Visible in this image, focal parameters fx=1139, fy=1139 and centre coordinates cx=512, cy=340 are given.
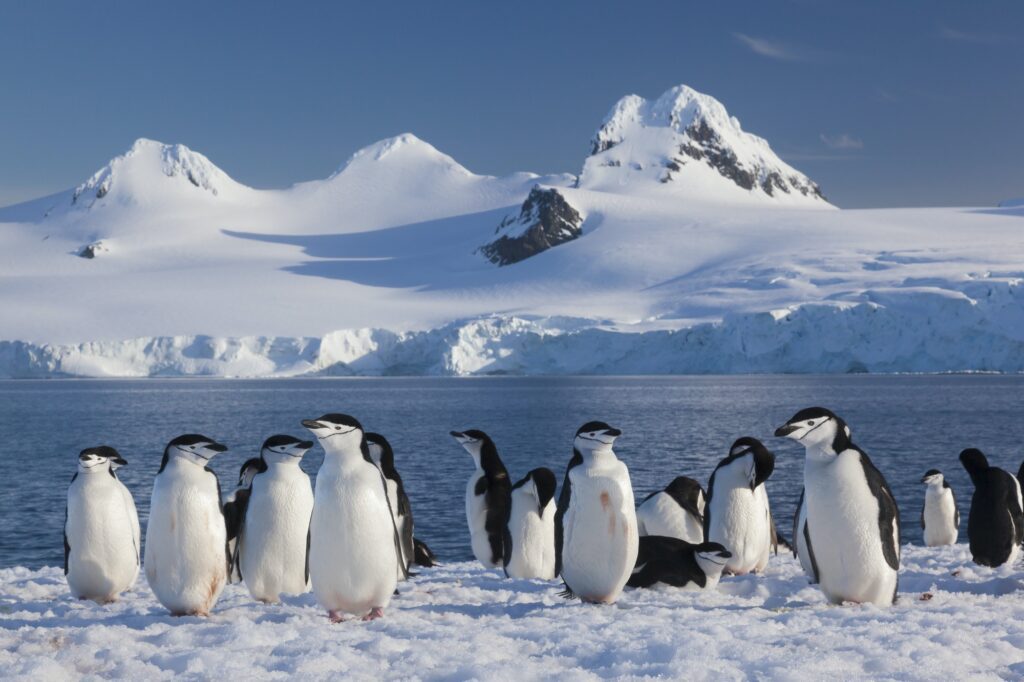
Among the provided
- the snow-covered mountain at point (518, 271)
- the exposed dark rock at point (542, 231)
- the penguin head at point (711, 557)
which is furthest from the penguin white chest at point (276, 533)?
the exposed dark rock at point (542, 231)

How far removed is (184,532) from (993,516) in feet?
21.6

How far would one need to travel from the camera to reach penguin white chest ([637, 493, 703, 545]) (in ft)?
29.2

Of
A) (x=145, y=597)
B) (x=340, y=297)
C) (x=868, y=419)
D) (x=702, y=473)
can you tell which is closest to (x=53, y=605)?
(x=145, y=597)

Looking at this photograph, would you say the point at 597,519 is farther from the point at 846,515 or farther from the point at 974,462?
the point at 974,462

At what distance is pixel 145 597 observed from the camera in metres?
8.23

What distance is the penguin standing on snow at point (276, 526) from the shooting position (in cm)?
734

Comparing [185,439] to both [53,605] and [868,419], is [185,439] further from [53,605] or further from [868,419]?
[868,419]

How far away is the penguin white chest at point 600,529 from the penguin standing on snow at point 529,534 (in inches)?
74.9

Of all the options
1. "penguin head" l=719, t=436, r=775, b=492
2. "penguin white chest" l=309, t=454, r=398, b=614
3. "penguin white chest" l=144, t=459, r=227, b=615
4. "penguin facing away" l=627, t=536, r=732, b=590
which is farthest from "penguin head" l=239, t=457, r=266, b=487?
"penguin head" l=719, t=436, r=775, b=492

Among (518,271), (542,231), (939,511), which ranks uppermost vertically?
(542,231)

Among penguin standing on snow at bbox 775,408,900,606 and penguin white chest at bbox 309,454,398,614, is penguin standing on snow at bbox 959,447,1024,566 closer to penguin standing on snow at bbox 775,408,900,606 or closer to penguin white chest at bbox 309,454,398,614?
penguin standing on snow at bbox 775,408,900,606

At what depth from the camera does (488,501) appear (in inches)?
412

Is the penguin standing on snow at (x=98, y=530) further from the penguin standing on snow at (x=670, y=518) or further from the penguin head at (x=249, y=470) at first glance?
the penguin standing on snow at (x=670, y=518)

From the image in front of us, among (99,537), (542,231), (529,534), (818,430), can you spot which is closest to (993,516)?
(818,430)
